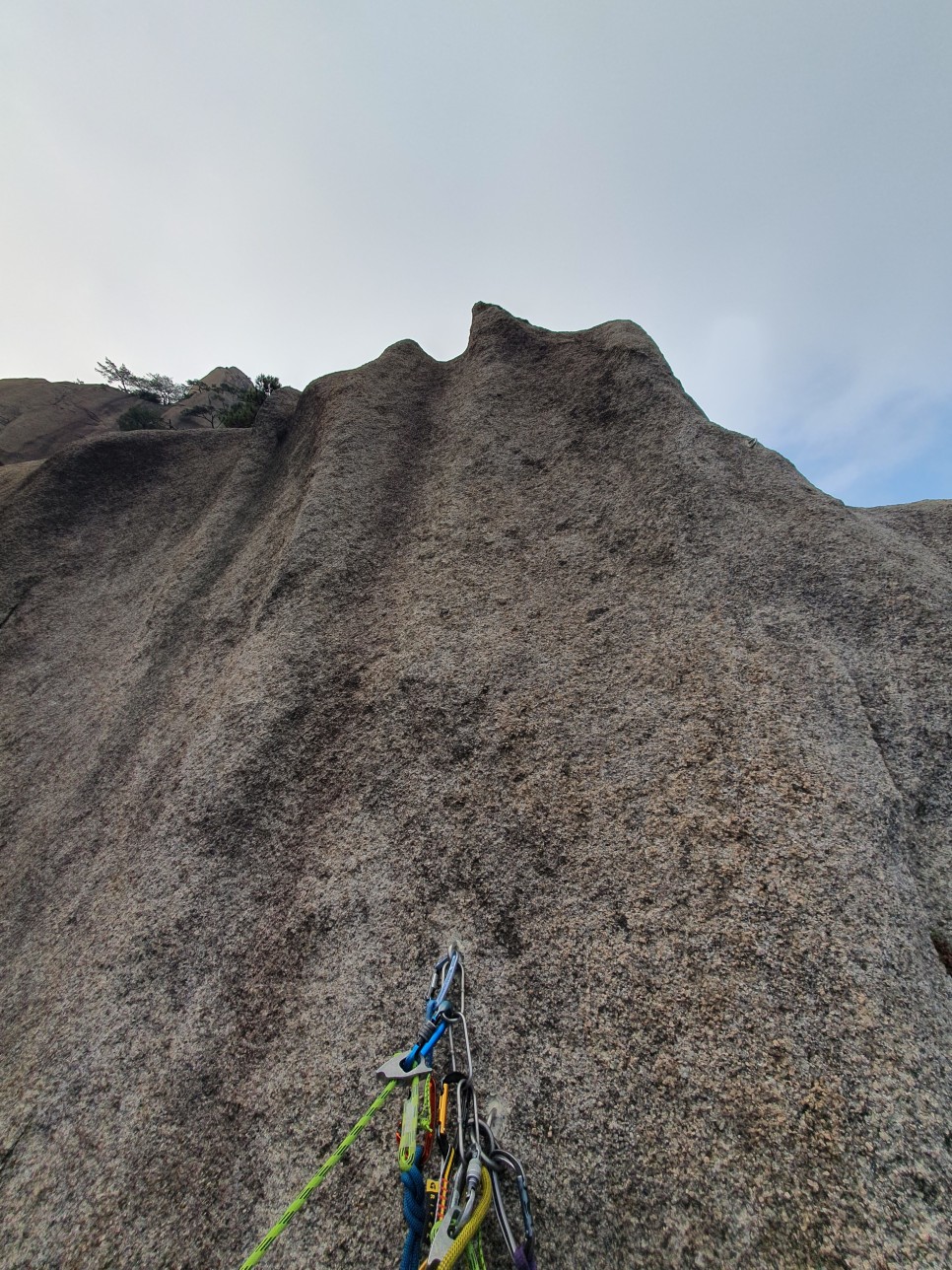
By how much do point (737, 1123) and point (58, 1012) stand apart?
4569 mm

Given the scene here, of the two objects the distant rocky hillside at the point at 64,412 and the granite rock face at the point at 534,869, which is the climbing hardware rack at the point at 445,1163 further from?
the distant rocky hillside at the point at 64,412

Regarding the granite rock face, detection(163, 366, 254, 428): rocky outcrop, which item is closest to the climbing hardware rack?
the granite rock face

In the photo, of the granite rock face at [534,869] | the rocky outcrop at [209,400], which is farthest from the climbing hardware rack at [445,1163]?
the rocky outcrop at [209,400]

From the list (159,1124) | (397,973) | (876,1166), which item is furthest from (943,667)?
(159,1124)

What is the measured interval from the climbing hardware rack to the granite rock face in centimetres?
16

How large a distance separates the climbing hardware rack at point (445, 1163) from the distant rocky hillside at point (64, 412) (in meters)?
23.9

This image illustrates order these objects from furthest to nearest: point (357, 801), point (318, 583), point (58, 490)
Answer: point (58, 490), point (318, 583), point (357, 801)

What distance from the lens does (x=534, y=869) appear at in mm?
3729

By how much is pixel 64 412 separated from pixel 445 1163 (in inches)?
1181

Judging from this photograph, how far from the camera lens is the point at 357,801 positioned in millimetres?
4457

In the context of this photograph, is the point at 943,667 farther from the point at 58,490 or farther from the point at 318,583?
the point at 58,490

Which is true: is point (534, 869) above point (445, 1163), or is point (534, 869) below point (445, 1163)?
above

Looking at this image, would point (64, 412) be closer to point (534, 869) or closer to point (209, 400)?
point (209, 400)

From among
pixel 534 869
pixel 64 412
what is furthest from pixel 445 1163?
pixel 64 412
